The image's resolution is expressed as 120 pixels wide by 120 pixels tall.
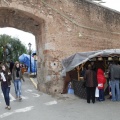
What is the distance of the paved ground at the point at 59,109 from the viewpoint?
27.3ft

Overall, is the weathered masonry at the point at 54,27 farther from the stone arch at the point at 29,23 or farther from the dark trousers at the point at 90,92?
the dark trousers at the point at 90,92

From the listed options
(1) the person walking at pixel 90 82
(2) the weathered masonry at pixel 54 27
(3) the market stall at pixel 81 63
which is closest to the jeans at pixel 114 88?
(1) the person walking at pixel 90 82

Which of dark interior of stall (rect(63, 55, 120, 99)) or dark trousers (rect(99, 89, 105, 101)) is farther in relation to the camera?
dark interior of stall (rect(63, 55, 120, 99))

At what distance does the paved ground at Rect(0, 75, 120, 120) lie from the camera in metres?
8.34

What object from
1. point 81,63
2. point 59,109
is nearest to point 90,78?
point 81,63

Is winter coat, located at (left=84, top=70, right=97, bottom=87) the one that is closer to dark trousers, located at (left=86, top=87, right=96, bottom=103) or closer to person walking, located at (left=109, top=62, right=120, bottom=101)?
dark trousers, located at (left=86, top=87, right=96, bottom=103)

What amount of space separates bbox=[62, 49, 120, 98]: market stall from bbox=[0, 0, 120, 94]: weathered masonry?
742 mm

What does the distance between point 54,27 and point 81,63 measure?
2971 millimetres

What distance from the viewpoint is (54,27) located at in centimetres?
1323

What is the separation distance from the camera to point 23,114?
8836mm

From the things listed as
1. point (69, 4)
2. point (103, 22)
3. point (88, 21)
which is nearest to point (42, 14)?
point (69, 4)

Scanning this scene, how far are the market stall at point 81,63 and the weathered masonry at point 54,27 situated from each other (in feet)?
2.44

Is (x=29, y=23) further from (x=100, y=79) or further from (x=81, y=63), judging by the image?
(x=100, y=79)

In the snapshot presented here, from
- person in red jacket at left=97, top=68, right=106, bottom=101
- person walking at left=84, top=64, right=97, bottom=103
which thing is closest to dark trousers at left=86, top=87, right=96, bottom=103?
person walking at left=84, top=64, right=97, bottom=103
